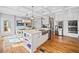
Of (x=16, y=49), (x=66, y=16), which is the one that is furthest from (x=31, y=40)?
(x=66, y=16)

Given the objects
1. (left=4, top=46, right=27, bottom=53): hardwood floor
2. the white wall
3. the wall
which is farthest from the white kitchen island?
the wall

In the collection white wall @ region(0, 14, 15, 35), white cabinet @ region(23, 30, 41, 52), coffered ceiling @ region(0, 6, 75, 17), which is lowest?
white cabinet @ region(23, 30, 41, 52)

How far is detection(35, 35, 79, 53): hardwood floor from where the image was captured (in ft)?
7.22

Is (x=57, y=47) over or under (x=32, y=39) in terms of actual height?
under

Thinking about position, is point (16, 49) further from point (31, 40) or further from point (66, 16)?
point (66, 16)

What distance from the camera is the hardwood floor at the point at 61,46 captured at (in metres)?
2.20

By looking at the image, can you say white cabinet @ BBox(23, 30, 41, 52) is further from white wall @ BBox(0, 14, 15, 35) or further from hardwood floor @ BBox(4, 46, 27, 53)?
white wall @ BBox(0, 14, 15, 35)

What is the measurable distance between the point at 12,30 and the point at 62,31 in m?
1.31

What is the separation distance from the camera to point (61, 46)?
2.23 metres

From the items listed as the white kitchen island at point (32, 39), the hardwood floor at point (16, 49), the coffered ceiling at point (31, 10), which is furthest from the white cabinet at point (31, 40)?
the coffered ceiling at point (31, 10)

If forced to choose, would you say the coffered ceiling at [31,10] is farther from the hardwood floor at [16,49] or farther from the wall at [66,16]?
the hardwood floor at [16,49]

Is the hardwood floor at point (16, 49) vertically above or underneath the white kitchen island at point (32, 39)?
underneath
